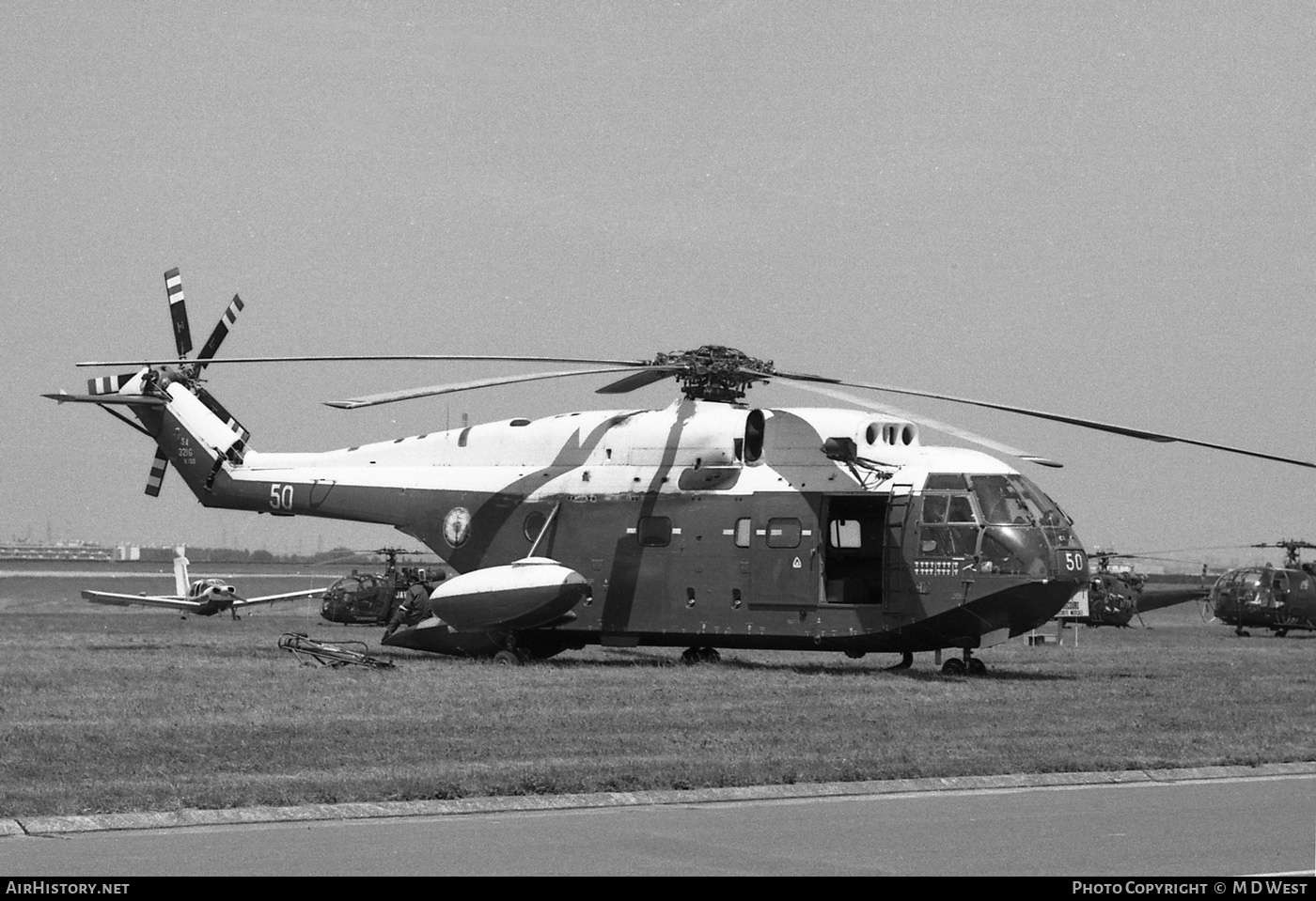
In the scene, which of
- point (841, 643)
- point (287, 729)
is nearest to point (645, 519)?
point (841, 643)

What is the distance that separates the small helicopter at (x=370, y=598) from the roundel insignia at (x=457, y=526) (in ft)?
52.0

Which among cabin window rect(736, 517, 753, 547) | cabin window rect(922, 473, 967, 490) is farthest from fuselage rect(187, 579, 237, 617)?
cabin window rect(922, 473, 967, 490)

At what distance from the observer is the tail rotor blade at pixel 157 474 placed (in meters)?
29.3

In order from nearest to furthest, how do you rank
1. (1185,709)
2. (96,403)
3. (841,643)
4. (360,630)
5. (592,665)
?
(1185,709)
(841,643)
(592,665)
(96,403)
(360,630)

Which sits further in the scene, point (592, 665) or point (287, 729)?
point (592, 665)

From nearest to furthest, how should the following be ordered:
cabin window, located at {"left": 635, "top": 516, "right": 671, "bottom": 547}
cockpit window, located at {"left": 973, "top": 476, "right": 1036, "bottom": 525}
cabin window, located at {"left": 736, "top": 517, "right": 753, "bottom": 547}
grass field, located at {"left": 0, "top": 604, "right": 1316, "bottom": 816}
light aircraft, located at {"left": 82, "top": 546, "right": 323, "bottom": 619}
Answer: grass field, located at {"left": 0, "top": 604, "right": 1316, "bottom": 816}
cockpit window, located at {"left": 973, "top": 476, "right": 1036, "bottom": 525}
cabin window, located at {"left": 736, "top": 517, "right": 753, "bottom": 547}
cabin window, located at {"left": 635, "top": 516, "right": 671, "bottom": 547}
light aircraft, located at {"left": 82, "top": 546, "right": 323, "bottom": 619}

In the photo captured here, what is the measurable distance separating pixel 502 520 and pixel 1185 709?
37.7ft

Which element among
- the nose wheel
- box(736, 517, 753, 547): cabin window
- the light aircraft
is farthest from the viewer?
the light aircraft

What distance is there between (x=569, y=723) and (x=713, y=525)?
856 cm

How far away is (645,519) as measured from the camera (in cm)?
2439

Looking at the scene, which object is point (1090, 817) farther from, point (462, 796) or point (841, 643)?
point (841, 643)

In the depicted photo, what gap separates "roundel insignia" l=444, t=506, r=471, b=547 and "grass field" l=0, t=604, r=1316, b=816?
6.50ft

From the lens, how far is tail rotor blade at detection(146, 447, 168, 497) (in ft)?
96.2

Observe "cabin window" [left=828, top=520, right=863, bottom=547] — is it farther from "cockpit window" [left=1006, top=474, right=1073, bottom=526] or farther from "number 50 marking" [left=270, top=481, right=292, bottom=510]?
"number 50 marking" [left=270, top=481, right=292, bottom=510]
